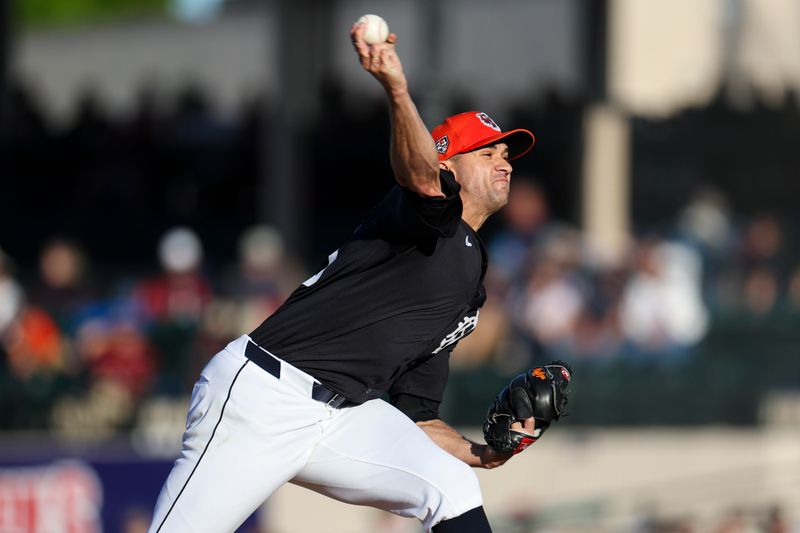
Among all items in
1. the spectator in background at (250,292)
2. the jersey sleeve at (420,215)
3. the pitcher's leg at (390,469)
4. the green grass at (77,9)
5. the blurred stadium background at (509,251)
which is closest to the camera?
the jersey sleeve at (420,215)

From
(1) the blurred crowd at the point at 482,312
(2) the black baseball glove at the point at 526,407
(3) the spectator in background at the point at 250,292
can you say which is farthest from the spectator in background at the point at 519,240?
(2) the black baseball glove at the point at 526,407

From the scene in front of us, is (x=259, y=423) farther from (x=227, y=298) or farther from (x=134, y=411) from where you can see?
(x=227, y=298)

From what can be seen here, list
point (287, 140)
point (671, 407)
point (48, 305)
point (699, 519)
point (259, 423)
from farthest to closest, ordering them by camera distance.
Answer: point (287, 140)
point (48, 305)
point (671, 407)
point (699, 519)
point (259, 423)

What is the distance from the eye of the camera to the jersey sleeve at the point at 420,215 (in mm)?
4367

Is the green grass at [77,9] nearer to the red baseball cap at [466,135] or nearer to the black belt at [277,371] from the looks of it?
the red baseball cap at [466,135]

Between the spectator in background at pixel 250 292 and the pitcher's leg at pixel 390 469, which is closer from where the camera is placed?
the pitcher's leg at pixel 390 469

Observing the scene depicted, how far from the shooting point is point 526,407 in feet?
→ 16.2

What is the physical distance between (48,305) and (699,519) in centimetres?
521

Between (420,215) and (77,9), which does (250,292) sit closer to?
(420,215)

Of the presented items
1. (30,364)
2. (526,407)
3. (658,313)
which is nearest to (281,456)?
(526,407)

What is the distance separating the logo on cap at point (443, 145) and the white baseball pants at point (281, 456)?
88 centimetres

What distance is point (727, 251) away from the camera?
11711mm

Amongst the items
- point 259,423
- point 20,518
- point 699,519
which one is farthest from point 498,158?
point 20,518

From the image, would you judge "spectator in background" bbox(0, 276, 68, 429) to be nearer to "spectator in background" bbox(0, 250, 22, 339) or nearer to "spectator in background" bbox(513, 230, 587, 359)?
"spectator in background" bbox(0, 250, 22, 339)
